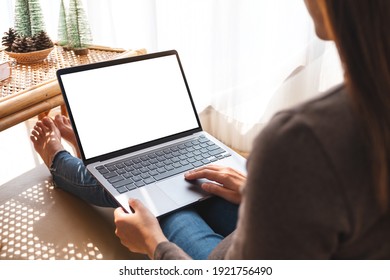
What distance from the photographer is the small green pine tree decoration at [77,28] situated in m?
1.41

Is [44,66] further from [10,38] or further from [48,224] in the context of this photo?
[48,224]

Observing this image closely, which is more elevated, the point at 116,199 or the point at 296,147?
the point at 296,147

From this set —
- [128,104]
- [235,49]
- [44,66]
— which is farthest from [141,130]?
[235,49]

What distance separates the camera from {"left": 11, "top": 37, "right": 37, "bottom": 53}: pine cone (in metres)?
1.35

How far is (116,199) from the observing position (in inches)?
32.7

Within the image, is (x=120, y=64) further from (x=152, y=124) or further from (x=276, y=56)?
(x=276, y=56)

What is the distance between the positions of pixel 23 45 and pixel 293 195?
121 centimetres

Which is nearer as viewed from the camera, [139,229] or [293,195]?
[293,195]

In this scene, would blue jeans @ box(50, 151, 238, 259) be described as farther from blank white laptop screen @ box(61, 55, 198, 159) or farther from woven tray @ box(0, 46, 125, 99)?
woven tray @ box(0, 46, 125, 99)

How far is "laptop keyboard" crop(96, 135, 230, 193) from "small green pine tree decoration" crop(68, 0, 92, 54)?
0.64 m

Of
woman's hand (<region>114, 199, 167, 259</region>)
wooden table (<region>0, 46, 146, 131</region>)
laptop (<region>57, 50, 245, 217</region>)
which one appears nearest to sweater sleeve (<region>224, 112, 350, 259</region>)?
woman's hand (<region>114, 199, 167, 259</region>)

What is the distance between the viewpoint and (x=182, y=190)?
2.84 ft
